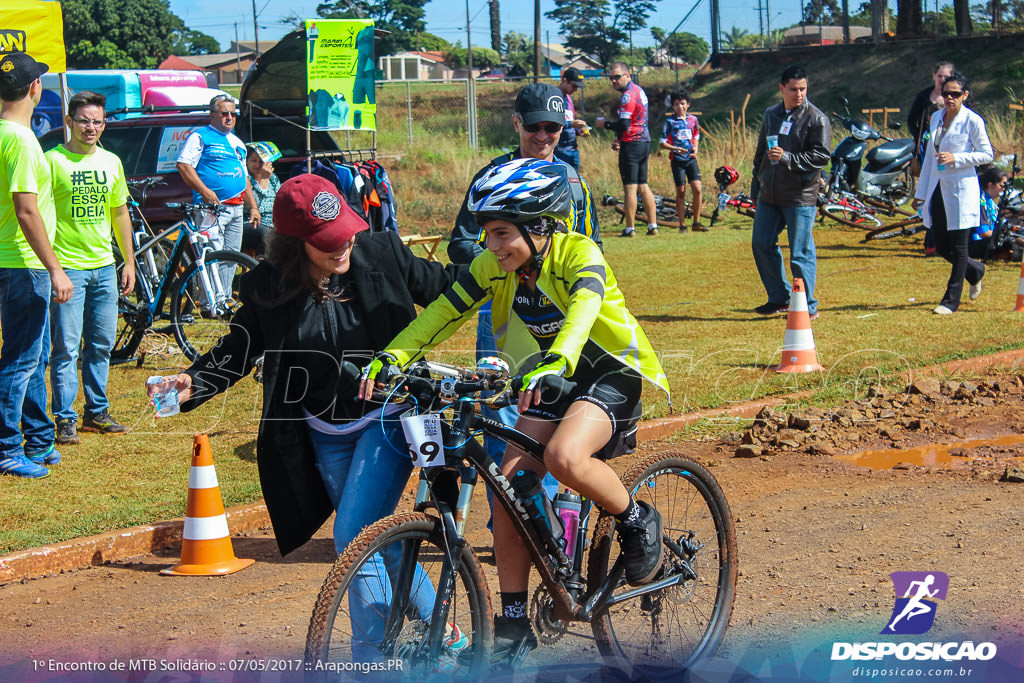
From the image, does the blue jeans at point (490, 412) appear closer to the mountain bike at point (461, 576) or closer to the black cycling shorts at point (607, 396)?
the mountain bike at point (461, 576)

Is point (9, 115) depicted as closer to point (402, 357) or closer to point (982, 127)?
point (402, 357)

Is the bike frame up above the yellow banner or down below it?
below

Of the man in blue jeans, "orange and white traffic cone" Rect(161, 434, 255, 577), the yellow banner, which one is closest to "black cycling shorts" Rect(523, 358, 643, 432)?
"orange and white traffic cone" Rect(161, 434, 255, 577)

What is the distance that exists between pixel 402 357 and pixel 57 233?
4.44 m

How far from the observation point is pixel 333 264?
3.98 metres

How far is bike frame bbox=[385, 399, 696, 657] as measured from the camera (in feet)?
11.6

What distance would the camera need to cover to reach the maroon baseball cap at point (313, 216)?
12.7ft

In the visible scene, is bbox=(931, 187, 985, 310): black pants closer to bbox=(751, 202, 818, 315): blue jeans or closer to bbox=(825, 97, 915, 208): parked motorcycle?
bbox=(751, 202, 818, 315): blue jeans

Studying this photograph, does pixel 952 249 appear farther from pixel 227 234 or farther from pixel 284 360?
pixel 284 360

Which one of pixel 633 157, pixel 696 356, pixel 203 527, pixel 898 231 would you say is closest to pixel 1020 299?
pixel 696 356

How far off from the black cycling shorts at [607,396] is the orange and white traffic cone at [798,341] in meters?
4.94

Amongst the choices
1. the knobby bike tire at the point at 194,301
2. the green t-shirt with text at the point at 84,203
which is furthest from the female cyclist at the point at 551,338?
the knobby bike tire at the point at 194,301

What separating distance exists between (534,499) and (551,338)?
62 centimetres

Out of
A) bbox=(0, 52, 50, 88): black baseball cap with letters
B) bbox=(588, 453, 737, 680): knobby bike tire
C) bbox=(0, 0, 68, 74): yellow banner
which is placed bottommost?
bbox=(588, 453, 737, 680): knobby bike tire
